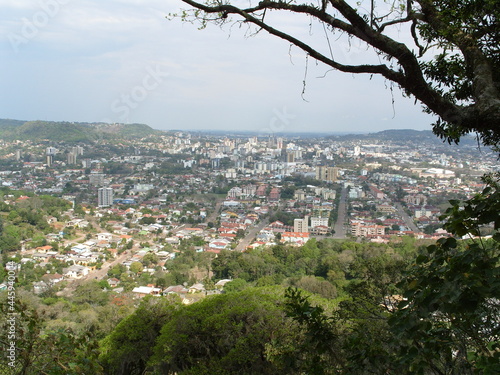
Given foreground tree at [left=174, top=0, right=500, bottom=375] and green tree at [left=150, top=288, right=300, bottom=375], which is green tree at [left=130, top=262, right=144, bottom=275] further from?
foreground tree at [left=174, top=0, right=500, bottom=375]

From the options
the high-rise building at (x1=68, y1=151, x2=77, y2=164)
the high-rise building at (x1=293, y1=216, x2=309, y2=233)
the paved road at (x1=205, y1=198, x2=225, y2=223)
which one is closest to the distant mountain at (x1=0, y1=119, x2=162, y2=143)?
the high-rise building at (x1=68, y1=151, x2=77, y2=164)

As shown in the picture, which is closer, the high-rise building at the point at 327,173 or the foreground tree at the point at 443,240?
the foreground tree at the point at 443,240

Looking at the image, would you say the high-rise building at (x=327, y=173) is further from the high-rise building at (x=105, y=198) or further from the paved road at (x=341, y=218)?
the high-rise building at (x=105, y=198)

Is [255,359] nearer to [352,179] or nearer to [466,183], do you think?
[466,183]

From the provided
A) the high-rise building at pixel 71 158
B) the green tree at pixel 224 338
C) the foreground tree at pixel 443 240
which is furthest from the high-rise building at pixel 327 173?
the foreground tree at pixel 443 240

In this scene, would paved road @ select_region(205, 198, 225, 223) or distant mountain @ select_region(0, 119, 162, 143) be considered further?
distant mountain @ select_region(0, 119, 162, 143)

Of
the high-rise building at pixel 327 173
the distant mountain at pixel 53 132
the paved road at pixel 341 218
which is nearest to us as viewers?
the paved road at pixel 341 218

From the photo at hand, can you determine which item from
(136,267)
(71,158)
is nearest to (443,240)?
(136,267)

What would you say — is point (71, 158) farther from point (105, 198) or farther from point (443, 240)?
point (443, 240)
